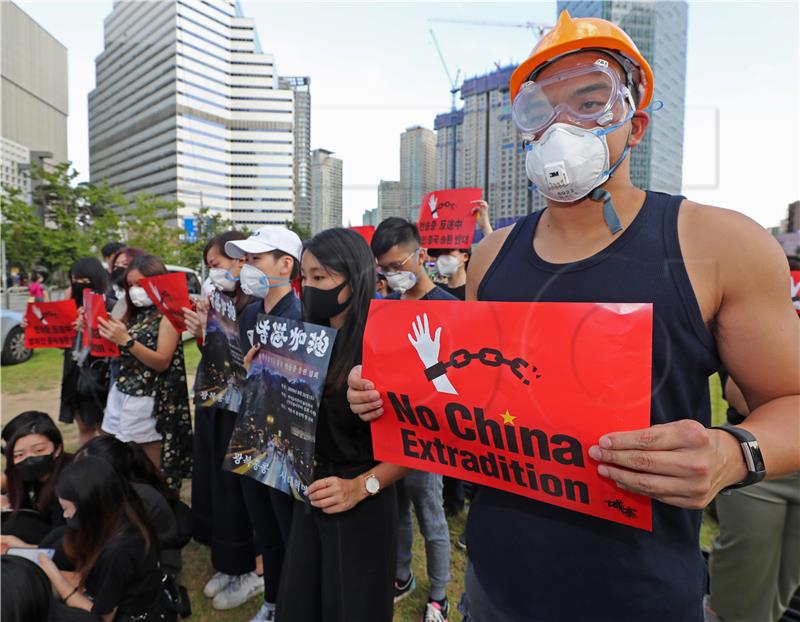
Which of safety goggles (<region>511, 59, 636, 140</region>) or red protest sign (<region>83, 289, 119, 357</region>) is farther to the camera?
red protest sign (<region>83, 289, 119, 357</region>)

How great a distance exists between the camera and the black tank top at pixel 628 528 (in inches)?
40.1

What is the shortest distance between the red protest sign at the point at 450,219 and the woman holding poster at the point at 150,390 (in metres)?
2.85

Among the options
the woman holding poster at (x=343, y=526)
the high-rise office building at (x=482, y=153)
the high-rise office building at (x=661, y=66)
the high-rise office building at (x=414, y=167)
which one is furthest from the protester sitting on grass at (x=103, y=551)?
the high-rise office building at (x=482, y=153)

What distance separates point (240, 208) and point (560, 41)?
52269mm

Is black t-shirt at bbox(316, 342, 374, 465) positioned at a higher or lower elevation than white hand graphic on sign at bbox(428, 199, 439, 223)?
lower

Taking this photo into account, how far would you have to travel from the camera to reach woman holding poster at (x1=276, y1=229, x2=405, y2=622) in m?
1.76

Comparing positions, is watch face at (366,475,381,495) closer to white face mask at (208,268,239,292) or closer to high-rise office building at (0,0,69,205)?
white face mask at (208,268,239,292)

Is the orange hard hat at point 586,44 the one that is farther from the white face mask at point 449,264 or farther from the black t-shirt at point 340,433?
the white face mask at point 449,264

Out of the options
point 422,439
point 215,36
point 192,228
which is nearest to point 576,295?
point 422,439

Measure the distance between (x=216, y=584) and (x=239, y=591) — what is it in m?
0.20

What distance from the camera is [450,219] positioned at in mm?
5316

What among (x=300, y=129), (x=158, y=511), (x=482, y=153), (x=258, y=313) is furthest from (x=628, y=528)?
(x=300, y=129)

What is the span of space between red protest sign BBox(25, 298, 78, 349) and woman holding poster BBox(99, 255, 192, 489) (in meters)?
1.46

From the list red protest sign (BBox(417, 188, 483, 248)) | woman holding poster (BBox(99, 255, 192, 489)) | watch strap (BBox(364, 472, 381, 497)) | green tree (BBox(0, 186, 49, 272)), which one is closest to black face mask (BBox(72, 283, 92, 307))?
woman holding poster (BBox(99, 255, 192, 489))
